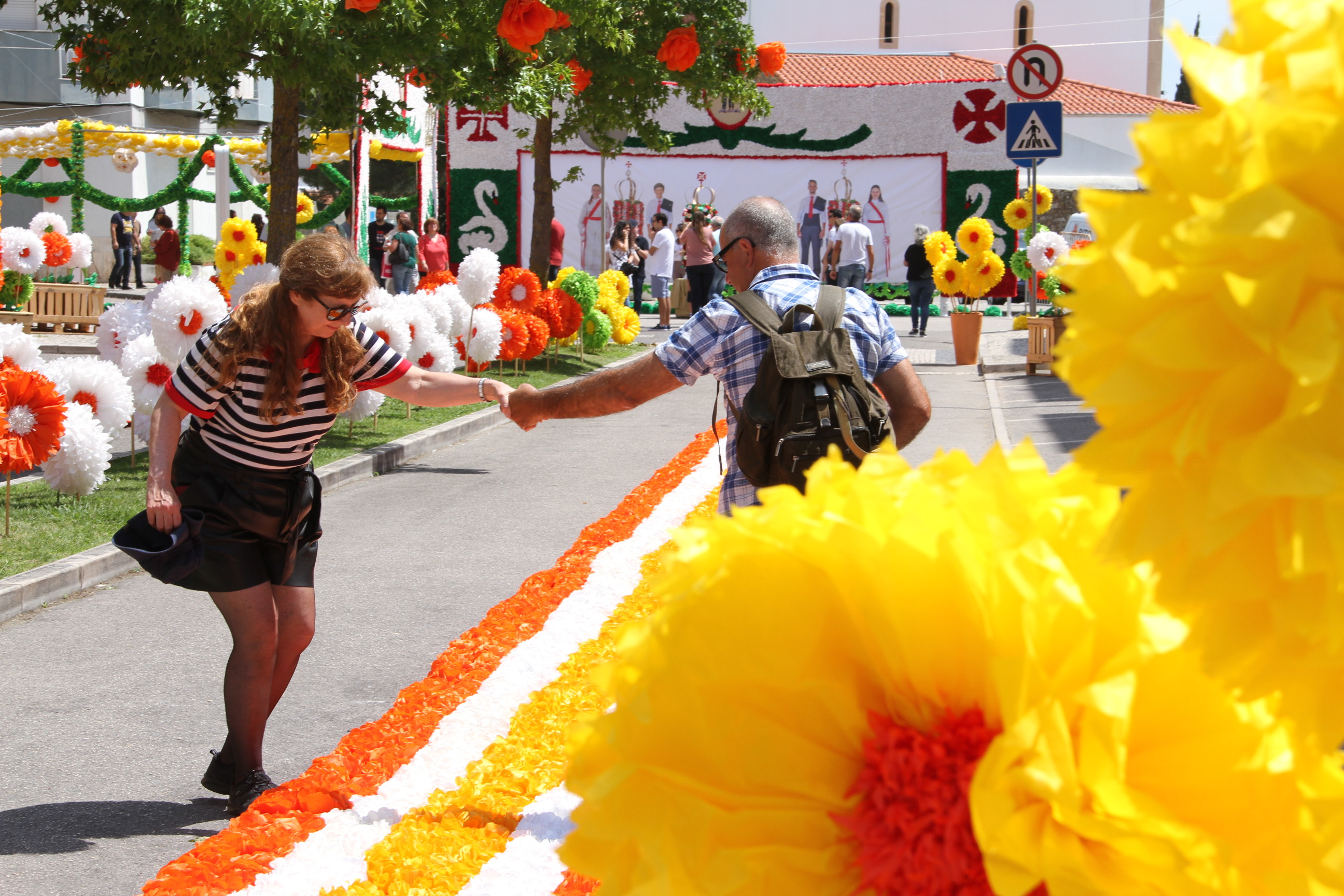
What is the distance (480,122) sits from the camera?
101 feet

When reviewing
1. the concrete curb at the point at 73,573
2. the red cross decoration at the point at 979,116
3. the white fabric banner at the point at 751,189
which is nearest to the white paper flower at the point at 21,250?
the concrete curb at the point at 73,573

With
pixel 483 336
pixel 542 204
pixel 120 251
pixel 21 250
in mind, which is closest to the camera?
pixel 483 336

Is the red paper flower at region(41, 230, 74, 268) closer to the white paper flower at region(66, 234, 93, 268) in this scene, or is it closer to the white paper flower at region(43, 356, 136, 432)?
the white paper flower at region(66, 234, 93, 268)

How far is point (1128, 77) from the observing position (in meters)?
47.1

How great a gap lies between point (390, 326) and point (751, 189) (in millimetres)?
20681

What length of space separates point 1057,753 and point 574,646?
16.2 ft

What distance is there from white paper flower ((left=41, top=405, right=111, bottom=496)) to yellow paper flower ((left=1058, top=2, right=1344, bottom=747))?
28.1 feet

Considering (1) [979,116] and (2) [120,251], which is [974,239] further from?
(2) [120,251]

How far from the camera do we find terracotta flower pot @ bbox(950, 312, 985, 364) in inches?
715

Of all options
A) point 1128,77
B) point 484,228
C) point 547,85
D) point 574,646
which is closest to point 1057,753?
point 574,646

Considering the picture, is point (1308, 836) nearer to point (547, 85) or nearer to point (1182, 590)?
point (1182, 590)

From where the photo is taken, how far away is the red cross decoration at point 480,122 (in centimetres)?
3047

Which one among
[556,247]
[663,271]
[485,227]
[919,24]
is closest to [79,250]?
[556,247]

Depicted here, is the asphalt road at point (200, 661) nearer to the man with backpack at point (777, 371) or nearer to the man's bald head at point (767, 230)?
the man with backpack at point (777, 371)
